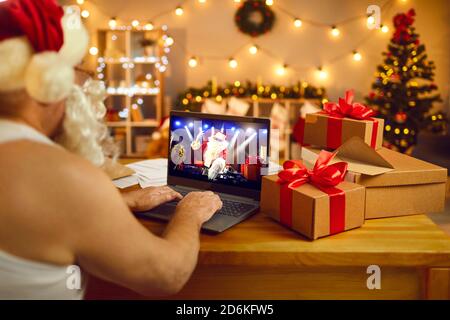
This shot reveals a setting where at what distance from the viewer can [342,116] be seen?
1.74 meters

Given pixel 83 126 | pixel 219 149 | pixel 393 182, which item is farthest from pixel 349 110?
pixel 83 126

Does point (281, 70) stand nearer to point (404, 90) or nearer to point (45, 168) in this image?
point (404, 90)

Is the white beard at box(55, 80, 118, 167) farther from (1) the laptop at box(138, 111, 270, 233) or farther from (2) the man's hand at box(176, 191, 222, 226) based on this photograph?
(1) the laptop at box(138, 111, 270, 233)

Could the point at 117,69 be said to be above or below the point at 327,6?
below

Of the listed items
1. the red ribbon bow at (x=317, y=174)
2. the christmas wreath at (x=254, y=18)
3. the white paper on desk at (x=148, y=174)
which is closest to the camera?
→ the red ribbon bow at (x=317, y=174)

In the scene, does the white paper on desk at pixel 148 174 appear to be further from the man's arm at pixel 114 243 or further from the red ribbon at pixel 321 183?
the man's arm at pixel 114 243

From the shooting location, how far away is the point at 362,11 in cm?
563

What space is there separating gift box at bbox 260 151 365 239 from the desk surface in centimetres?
4

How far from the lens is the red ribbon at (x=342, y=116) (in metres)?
1.70

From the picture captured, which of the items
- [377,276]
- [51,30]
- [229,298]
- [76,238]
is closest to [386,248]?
[377,276]

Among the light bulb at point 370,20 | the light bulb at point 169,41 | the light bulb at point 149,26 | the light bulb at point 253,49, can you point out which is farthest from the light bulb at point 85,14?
the light bulb at point 370,20

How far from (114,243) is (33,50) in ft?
1.25

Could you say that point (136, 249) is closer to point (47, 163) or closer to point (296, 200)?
point (47, 163)
